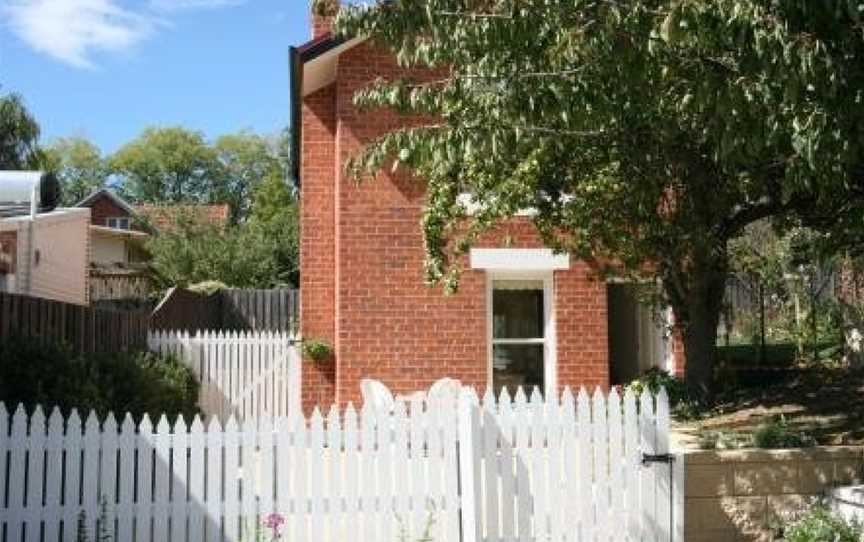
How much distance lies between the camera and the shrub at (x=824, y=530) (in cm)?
691

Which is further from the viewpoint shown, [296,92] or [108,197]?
[108,197]

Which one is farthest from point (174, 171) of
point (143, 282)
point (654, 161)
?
point (654, 161)

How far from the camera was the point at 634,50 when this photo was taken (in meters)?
5.55

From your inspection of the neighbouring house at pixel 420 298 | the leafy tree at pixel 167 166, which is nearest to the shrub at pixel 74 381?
the neighbouring house at pixel 420 298

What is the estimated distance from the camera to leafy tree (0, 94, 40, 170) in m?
38.4

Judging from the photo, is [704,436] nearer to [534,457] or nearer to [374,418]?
[534,457]

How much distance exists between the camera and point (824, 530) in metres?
6.93

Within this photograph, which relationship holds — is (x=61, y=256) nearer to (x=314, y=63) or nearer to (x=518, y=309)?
(x=314, y=63)

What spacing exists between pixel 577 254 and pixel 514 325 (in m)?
4.17

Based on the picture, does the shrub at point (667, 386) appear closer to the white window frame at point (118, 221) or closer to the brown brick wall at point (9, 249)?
the brown brick wall at point (9, 249)

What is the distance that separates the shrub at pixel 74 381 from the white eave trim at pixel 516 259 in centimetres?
485

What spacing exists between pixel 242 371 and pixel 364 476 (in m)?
9.59

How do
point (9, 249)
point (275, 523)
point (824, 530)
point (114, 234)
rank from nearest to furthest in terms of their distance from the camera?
point (824, 530) < point (275, 523) < point (9, 249) < point (114, 234)

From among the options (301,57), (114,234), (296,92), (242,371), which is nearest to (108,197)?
(114,234)
